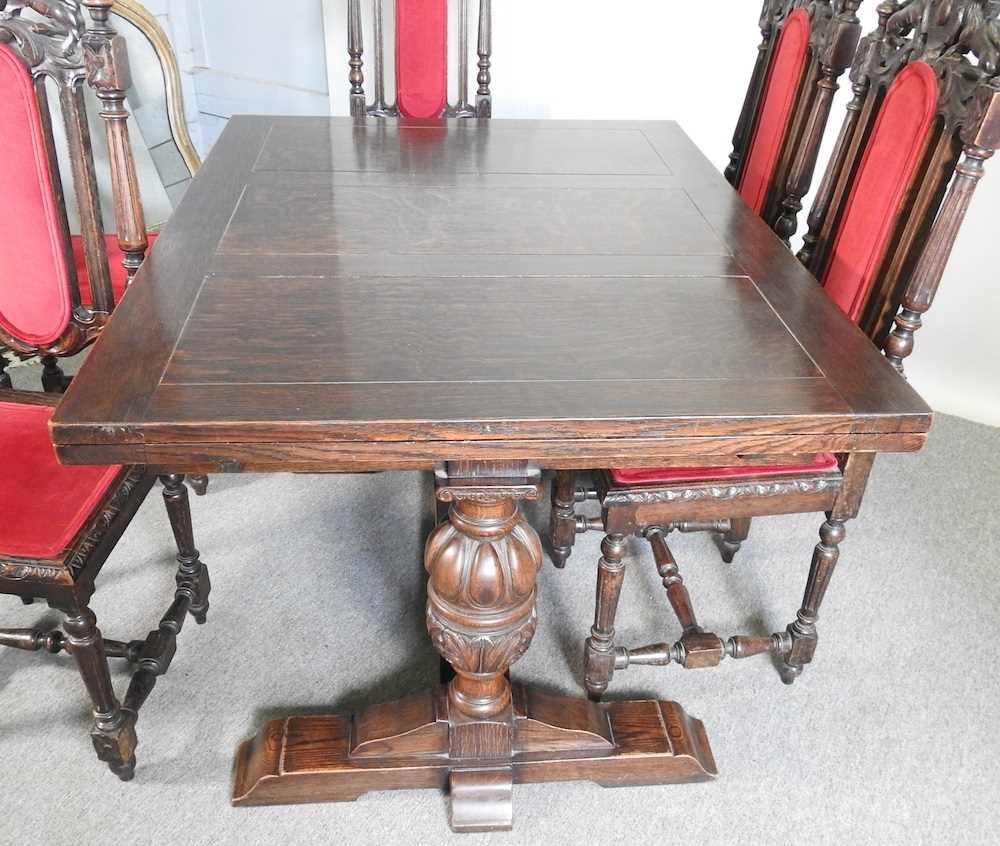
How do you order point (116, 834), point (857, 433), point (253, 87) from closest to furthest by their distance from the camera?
point (857, 433), point (116, 834), point (253, 87)

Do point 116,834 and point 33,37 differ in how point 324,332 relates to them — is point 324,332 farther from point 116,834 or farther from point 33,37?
point 116,834

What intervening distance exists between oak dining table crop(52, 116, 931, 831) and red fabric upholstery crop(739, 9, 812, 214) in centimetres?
24

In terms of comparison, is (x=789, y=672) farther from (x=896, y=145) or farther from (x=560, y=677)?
(x=896, y=145)

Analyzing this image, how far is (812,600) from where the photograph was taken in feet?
5.18

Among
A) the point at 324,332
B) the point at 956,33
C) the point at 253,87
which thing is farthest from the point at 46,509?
the point at 253,87

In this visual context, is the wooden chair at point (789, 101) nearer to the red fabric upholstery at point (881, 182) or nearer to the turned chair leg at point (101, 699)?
the red fabric upholstery at point (881, 182)

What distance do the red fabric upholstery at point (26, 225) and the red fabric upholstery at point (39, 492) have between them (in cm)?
17

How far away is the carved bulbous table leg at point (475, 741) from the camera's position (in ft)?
4.41

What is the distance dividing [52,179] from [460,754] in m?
1.08

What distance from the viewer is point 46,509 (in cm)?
129

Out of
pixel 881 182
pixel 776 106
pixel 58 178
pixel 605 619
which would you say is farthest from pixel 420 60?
pixel 605 619

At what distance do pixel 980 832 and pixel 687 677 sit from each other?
1.69 ft

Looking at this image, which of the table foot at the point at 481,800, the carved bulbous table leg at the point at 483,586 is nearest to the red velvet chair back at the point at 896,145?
the carved bulbous table leg at the point at 483,586

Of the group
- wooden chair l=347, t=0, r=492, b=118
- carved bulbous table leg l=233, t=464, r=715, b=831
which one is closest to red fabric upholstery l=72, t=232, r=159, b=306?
wooden chair l=347, t=0, r=492, b=118
